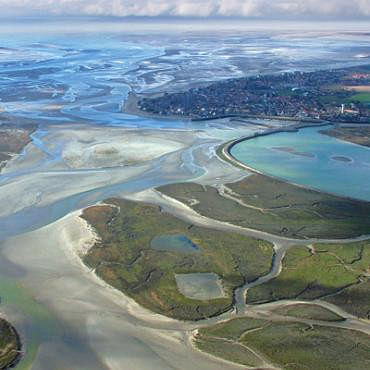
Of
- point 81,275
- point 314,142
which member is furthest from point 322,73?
point 81,275

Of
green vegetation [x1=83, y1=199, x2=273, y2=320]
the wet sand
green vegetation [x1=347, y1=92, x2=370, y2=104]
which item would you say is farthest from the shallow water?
green vegetation [x1=347, y1=92, x2=370, y2=104]

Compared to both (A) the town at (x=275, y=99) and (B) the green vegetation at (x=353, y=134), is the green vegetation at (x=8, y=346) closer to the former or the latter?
(B) the green vegetation at (x=353, y=134)

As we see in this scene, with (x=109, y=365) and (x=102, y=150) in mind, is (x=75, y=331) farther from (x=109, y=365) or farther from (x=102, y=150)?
(x=102, y=150)

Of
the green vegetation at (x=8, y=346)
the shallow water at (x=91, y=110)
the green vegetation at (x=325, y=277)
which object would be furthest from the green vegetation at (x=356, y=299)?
the green vegetation at (x=8, y=346)

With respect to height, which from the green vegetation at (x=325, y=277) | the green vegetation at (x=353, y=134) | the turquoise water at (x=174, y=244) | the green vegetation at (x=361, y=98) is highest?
the green vegetation at (x=325, y=277)

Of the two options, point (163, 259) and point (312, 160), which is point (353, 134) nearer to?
point (312, 160)

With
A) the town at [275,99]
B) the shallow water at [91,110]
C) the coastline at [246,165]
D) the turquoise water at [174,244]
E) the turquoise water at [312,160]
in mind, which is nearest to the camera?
the shallow water at [91,110]
